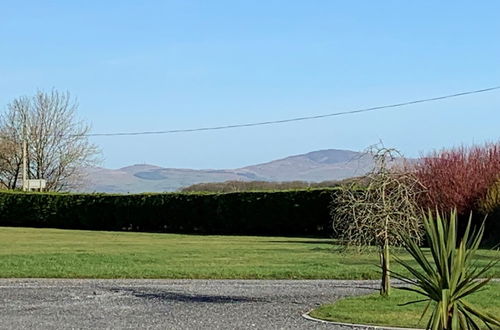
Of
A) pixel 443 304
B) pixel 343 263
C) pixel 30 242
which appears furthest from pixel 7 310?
pixel 30 242

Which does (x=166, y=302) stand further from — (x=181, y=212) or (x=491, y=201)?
(x=181, y=212)

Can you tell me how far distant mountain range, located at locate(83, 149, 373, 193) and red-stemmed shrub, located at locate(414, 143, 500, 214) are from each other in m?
31.3

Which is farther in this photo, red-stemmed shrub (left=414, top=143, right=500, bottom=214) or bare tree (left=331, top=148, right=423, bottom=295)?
red-stemmed shrub (left=414, top=143, right=500, bottom=214)

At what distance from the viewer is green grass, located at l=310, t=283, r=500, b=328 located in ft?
37.5

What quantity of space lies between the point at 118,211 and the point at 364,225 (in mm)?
34366

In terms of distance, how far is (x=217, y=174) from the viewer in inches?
3927

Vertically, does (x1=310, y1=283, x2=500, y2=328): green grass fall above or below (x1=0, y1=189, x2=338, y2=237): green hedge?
below

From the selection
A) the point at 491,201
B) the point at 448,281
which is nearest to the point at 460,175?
the point at 491,201

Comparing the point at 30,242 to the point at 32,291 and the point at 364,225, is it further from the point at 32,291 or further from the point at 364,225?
the point at 364,225

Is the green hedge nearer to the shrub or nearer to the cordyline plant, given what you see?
the shrub

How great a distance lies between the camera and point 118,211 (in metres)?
45.8

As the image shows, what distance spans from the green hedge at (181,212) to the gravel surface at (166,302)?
2202 centimetres

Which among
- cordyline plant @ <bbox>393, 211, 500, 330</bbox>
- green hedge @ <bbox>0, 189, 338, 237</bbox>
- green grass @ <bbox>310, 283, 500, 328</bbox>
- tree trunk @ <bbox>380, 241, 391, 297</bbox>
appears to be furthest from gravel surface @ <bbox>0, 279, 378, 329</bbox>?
green hedge @ <bbox>0, 189, 338, 237</bbox>

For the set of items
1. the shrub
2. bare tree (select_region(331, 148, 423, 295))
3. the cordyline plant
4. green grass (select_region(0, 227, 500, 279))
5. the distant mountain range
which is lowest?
green grass (select_region(0, 227, 500, 279))
